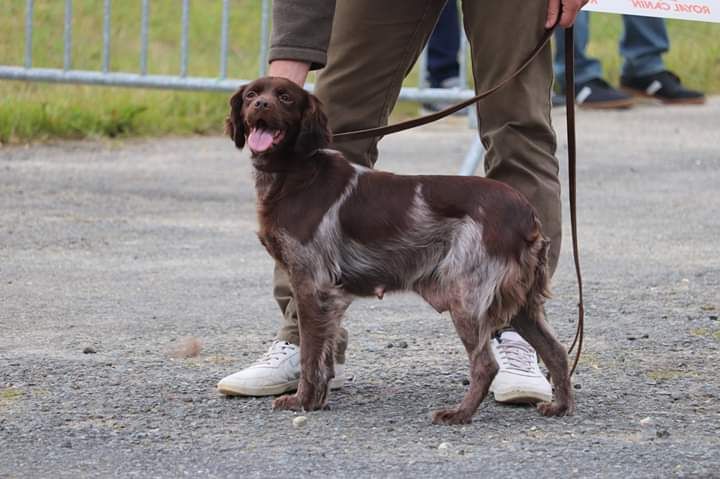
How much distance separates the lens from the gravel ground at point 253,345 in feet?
13.0

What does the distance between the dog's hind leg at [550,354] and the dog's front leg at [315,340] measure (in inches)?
21.8

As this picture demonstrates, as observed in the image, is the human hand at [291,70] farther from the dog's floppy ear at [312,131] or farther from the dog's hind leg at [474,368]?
the dog's hind leg at [474,368]

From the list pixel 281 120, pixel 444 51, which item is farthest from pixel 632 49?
pixel 281 120

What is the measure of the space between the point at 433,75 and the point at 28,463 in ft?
26.9

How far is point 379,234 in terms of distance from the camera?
14.1 feet

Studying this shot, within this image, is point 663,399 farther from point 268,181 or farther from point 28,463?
point 28,463

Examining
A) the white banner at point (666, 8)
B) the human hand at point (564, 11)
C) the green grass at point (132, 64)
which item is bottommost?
the green grass at point (132, 64)

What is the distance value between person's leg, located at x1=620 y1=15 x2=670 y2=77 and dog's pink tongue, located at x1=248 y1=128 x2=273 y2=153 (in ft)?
26.8

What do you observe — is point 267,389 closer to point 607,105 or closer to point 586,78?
point 586,78

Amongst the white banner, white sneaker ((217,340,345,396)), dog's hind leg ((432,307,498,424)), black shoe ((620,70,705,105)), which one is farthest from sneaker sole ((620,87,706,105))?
dog's hind leg ((432,307,498,424))

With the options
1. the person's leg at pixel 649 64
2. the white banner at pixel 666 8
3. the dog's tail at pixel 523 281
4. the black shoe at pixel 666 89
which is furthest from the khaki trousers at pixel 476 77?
the black shoe at pixel 666 89

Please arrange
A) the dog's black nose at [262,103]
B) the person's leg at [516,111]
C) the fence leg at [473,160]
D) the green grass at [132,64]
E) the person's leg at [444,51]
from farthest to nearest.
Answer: the person's leg at [444,51] < the green grass at [132,64] < the fence leg at [473,160] < the person's leg at [516,111] < the dog's black nose at [262,103]

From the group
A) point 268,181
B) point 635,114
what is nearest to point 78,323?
point 268,181

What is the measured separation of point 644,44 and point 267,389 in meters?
8.22
